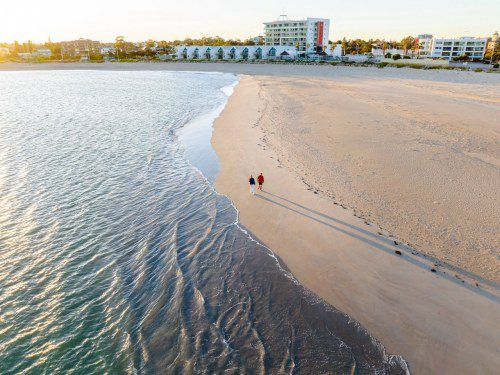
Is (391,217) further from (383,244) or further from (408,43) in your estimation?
(408,43)

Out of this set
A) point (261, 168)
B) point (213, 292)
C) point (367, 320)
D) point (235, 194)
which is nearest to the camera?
point (367, 320)

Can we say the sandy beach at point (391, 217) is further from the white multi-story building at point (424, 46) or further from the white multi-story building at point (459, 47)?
the white multi-story building at point (424, 46)

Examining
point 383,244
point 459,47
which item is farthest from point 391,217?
point 459,47

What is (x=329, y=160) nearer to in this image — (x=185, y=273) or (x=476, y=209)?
(x=476, y=209)

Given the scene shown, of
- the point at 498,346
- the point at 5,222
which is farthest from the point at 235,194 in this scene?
the point at 498,346

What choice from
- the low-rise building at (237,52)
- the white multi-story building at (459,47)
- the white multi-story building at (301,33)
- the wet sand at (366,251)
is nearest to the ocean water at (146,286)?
the wet sand at (366,251)

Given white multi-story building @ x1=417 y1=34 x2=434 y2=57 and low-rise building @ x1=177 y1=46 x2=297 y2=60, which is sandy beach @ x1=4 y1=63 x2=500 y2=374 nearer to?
low-rise building @ x1=177 y1=46 x2=297 y2=60
